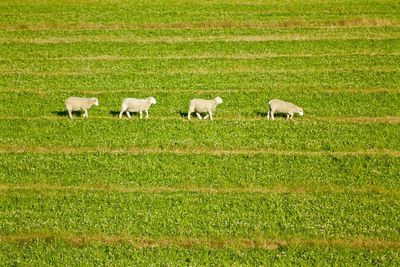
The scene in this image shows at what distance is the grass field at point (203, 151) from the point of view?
2014cm

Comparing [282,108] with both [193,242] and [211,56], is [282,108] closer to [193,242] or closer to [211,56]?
[193,242]

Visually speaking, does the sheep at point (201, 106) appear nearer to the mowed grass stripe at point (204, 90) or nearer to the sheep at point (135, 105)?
the sheep at point (135, 105)

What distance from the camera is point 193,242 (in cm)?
2009

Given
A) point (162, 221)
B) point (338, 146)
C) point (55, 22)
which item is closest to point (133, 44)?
point (55, 22)

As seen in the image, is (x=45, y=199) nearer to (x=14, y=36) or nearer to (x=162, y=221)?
(x=162, y=221)

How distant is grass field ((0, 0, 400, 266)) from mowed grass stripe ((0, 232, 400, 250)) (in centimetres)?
5

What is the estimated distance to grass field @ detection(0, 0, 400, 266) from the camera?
2014 centimetres

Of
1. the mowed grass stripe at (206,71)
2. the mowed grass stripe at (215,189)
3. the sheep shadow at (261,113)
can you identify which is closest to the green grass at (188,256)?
the mowed grass stripe at (215,189)

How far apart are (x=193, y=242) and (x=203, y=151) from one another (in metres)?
7.80

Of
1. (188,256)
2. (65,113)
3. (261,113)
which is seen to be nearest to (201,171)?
(188,256)

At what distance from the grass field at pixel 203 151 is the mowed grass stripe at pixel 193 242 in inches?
2.1

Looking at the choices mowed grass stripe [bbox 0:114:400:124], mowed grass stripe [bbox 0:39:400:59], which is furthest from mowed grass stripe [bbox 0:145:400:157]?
mowed grass stripe [bbox 0:39:400:59]

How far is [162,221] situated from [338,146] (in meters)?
10.6

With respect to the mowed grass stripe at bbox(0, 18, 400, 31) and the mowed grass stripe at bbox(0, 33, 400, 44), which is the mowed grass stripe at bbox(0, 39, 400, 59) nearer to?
the mowed grass stripe at bbox(0, 33, 400, 44)
